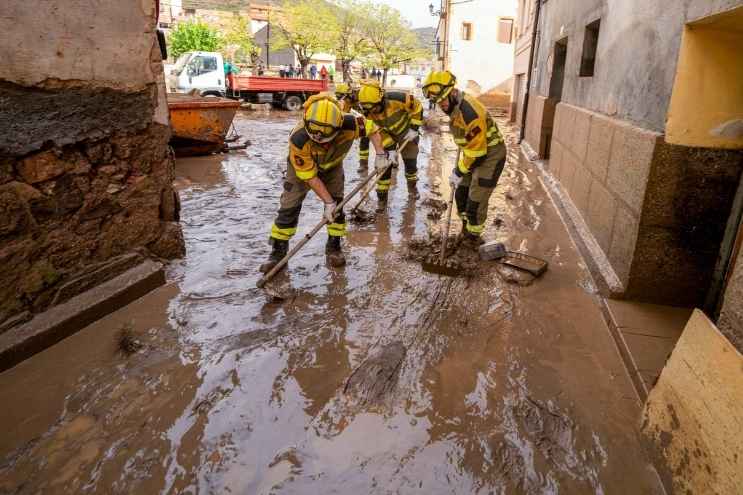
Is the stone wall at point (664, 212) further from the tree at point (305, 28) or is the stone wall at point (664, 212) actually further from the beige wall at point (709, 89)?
the tree at point (305, 28)

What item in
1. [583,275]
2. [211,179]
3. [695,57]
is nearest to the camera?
[695,57]

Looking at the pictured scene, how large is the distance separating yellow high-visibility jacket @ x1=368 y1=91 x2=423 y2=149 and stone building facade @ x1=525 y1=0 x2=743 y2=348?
83.0 inches

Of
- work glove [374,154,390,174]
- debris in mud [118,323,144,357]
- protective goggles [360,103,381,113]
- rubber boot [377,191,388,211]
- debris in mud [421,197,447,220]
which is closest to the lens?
debris in mud [118,323,144,357]

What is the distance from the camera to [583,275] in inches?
156

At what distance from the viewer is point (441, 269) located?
13.0 feet

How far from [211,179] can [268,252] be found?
11.3ft

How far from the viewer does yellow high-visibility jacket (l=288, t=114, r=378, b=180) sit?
11.5 ft

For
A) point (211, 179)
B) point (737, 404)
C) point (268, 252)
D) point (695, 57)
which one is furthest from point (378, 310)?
point (211, 179)

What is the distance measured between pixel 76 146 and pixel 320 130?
1626 millimetres

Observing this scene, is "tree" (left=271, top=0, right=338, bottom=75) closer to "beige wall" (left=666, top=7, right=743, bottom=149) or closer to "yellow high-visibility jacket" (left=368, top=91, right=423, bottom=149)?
"yellow high-visibility jacket" (left=368, top=91, right=423, bottom=149)

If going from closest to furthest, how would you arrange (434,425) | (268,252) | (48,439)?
(48,439), (434,425), (268,252)

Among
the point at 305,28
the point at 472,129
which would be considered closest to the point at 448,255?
the point at 472,129

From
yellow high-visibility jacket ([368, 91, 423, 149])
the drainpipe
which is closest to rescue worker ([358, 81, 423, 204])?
yellow high-visibility jacket ([368, 91, 423, 149])

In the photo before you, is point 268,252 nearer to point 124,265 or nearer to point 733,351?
point 124,265
